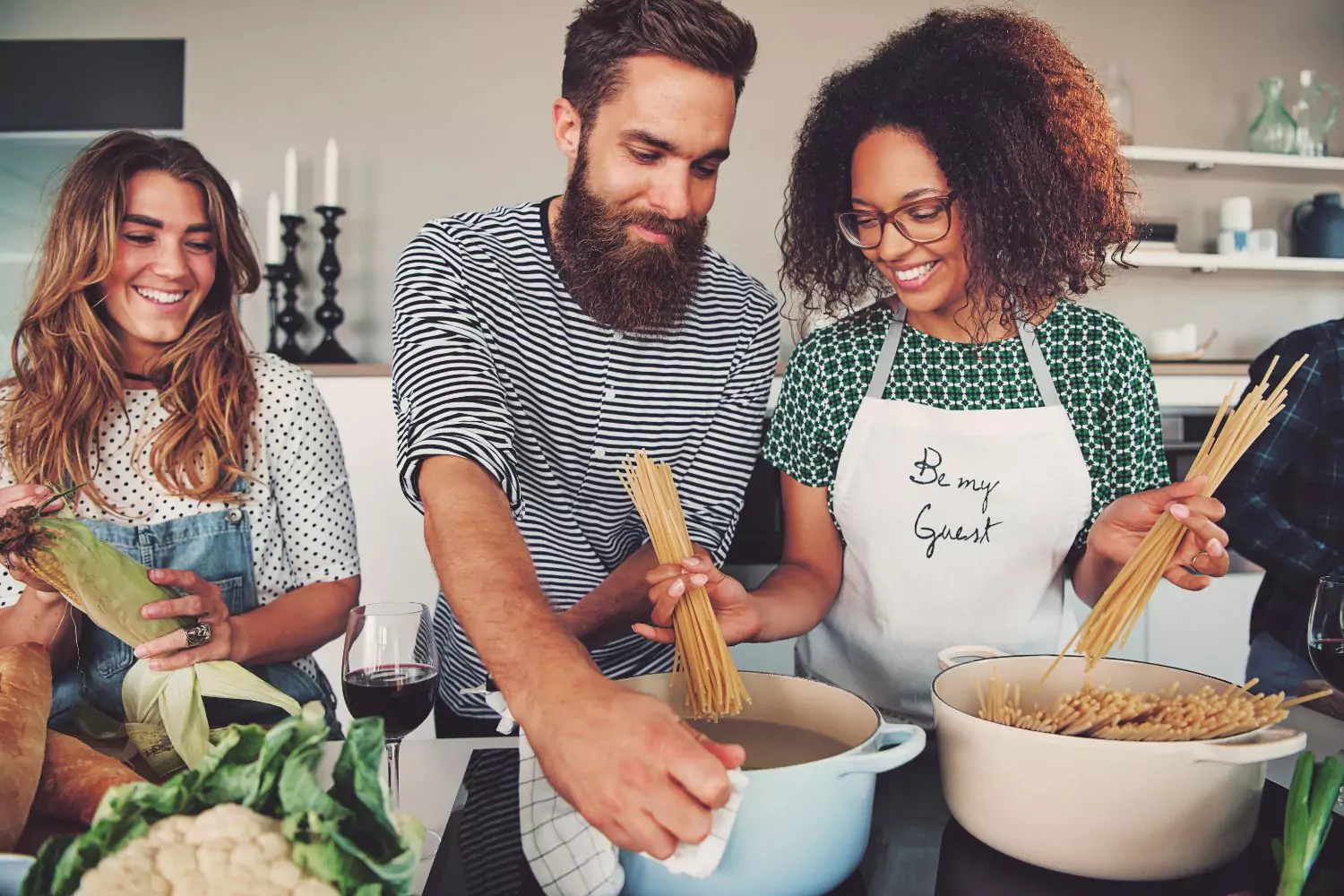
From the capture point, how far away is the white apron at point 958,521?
132cm

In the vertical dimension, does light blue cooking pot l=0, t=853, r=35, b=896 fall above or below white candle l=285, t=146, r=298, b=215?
below

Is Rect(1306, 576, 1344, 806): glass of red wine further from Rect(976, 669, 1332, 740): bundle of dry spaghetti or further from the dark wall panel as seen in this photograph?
the dark wall panel

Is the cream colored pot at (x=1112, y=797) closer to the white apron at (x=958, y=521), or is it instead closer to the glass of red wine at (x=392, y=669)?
the glass of red wine at (x=392, y=669)

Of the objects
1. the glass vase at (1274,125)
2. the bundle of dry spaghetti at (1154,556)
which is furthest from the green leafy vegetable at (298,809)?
the glass vase at (1274,125)

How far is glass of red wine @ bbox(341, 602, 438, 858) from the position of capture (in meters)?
0.81

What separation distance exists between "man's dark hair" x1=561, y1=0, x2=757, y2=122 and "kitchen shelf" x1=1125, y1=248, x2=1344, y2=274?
2.36m

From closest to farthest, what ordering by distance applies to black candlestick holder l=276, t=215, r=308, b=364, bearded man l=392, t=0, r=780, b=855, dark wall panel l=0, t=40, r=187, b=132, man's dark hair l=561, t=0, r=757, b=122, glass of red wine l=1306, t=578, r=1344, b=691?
glass of red wine l=1306, t=578, r=1344, b=691 → bearded man l=392, t=0, r=780, b=855 → man's dark hair l=561, t=0, r=757, b=122 → black candlestick holder l=276, t=215, r=308, b=364 → dark wall panel l=0, t=40, r=187, b=132

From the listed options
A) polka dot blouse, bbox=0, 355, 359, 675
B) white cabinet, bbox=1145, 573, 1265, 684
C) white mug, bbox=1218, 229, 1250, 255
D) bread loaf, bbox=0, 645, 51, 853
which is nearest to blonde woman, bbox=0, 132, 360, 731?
polka dot blouse, bbox=0, 355, 359, 675

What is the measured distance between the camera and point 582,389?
1337 millimetres

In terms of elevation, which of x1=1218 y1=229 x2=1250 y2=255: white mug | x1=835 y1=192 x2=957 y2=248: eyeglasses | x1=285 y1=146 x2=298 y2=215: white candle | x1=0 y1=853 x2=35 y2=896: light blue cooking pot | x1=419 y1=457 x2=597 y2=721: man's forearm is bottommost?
x1=0 y1=853 x2=35 y2=896: light blue cooking pot

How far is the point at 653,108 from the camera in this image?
1.20 meters

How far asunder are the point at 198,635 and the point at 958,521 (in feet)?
3.08

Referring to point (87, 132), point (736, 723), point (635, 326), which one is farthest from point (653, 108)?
point (87, 132)

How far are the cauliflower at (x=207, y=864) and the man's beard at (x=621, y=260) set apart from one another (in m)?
0.87
